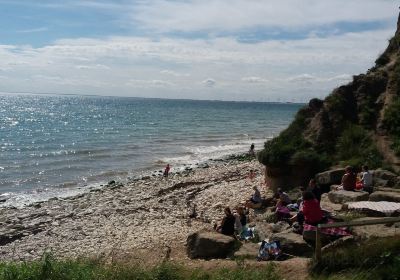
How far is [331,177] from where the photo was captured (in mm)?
20078

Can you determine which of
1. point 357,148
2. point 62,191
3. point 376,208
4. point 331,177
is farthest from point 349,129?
point 62,191

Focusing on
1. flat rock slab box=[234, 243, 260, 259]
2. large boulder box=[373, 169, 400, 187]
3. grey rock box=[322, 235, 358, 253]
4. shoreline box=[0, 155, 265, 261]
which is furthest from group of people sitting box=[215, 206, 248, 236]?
large boulder box=[373, 169, 400, 187]

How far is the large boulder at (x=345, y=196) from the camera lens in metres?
16.8

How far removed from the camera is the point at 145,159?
153 ft

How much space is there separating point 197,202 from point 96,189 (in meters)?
10.1

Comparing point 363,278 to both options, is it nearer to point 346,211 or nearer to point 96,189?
point 346,211

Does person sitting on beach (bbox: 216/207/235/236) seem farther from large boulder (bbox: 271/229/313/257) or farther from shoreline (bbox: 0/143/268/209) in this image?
shoreline (bbox: 0/143/268/209)

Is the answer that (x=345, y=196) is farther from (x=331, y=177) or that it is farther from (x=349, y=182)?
(x=331, y=177)

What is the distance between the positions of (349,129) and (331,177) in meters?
3.88

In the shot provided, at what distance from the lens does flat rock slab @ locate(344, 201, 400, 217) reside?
47.1 ft

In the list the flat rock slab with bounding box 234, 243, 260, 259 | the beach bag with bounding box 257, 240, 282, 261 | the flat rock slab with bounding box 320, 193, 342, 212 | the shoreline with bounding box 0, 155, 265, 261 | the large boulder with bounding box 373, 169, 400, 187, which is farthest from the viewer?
the shoreline with bounding box 0, 155, 265, 261

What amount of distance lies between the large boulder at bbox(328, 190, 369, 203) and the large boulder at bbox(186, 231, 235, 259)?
4832 millimetres

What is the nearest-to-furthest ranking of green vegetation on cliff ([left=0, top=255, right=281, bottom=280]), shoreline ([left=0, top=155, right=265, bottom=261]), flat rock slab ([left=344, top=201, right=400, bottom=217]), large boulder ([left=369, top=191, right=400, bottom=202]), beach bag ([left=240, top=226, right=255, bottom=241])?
green vegetation on cliff ([left=0, top=255, right=281, bottom=280]) < flat rock slab ([left=344, top=201, right=400, bottom=217]) < beach bag ([left=240, top=226, right=255, bottom=241]) < large boulder ([left=369, top=191, right=400, bottom=202]) < shoreline ([left=0, top=155, right=265, bottom=261])

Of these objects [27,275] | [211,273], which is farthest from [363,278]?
[27,275]
